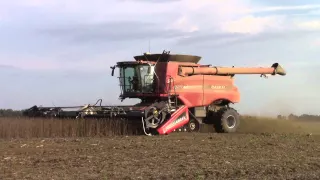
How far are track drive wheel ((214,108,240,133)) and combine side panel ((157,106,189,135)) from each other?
6.38ft

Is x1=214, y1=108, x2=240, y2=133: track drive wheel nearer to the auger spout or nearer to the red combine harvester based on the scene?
the red combine harvester

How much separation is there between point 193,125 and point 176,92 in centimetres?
163

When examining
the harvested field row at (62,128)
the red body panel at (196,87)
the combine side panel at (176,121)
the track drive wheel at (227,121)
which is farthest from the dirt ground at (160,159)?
A: the track drive wheel at (227,121)

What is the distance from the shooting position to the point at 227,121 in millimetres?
18984

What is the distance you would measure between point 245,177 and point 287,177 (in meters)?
0.73

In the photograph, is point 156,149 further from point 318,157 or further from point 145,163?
point 318,157

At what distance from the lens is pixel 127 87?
731 inches

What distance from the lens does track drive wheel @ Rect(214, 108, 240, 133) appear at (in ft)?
61.6

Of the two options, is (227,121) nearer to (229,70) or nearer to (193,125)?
→ (193,125)

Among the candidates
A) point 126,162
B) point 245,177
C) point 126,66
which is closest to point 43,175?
point 126,162

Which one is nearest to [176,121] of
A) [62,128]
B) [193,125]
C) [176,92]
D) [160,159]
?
[176,92]

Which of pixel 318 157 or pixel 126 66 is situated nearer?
pixel 318 157

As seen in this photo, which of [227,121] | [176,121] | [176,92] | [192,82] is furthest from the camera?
[227,121]

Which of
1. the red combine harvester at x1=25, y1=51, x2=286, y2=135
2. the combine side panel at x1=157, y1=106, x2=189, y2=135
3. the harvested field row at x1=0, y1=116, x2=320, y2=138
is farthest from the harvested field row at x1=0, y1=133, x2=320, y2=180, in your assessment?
the red combine harvester at x1=25, y1=51, x2=286, y2=135
